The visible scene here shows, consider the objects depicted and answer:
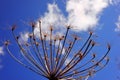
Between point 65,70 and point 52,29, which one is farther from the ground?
point 52,29

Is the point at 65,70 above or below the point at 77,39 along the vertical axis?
below

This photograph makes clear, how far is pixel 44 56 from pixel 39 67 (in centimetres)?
49

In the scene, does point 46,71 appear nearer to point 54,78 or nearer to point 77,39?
point 54,78

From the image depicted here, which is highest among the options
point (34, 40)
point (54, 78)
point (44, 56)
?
point (34, 40)

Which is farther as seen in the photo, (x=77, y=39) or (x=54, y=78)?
(x=77, y=39)

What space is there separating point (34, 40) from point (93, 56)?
2606 mm

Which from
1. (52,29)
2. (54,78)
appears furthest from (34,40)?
(54,78)

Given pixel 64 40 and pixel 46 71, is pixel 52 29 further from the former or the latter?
pixel 46 71

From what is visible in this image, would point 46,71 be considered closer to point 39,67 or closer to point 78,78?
point 39,67

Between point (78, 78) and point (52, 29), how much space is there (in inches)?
91.9

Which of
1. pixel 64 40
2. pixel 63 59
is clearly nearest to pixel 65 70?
pixel 63 59

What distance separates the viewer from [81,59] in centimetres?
1340

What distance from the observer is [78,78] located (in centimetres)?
1392

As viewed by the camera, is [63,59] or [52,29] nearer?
→ [63,59]
